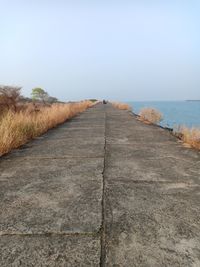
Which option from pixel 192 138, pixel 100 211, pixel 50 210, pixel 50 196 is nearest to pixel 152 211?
pixel 100 211

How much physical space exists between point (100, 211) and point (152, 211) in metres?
0.49

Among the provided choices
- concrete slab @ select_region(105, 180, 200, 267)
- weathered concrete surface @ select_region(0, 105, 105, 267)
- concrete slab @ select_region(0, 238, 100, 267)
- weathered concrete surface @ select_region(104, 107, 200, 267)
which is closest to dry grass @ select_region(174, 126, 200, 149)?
weathered concrete surface @ select_region(104, 107, 200, 267)

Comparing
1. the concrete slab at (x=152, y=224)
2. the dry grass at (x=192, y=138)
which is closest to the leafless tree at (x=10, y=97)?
the dry grass at (x=192, y=138)

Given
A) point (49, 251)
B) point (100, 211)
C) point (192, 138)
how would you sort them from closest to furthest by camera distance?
point (49, 251), point (100, 211), point (192, 138)

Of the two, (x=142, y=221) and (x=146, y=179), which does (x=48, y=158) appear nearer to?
(x=146, y=179)

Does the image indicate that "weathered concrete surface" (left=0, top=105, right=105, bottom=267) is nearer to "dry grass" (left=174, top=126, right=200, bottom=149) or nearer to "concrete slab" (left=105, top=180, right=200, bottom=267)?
"concrete slab" (left=105, top=180, right=200, bottom=267)

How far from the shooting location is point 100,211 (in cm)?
288

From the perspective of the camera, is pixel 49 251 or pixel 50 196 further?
pixel 50 196

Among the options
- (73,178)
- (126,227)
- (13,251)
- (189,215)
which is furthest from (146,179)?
(13,251)

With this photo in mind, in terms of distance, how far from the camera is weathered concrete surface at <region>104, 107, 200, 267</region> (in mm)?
2131

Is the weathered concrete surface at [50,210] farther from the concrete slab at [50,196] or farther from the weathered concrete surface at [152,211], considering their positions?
the weathered concrete surface at [152,211]

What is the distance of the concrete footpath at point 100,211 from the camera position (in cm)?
212

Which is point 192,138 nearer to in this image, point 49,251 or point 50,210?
point 50,210

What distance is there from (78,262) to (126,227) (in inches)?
25.2
